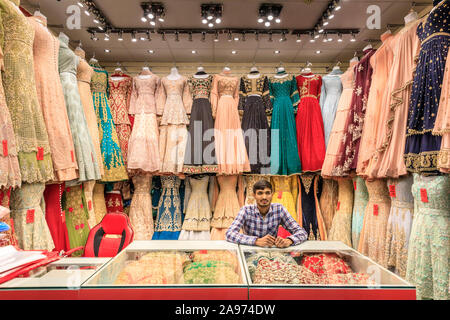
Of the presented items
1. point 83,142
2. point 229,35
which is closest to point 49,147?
point 83,142

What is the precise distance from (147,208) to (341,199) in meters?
2.44

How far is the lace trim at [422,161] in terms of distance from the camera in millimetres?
1950

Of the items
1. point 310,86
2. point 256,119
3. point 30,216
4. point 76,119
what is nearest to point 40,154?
point 30,216

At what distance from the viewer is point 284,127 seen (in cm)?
363

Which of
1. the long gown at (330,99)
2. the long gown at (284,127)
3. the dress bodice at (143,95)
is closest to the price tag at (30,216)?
the dress bodice at (143,95)

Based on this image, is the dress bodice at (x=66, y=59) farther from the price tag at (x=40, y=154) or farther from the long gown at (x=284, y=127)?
the long gown at (x=284, y=127)

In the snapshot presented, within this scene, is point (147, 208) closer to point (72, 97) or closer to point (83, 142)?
point (83, 142)

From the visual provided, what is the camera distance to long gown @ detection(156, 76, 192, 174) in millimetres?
3539

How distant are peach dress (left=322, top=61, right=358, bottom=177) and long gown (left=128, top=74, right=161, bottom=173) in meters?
1.99

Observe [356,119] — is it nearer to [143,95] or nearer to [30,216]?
[143,95]

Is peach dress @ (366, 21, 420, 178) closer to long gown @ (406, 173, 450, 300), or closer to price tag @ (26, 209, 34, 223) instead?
long gown @ (406, 173, 450, 300)

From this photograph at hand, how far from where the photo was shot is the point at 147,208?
3729 millimetres

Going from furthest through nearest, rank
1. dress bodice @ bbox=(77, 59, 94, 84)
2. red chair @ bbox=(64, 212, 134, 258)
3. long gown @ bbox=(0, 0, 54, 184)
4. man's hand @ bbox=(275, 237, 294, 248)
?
dress bodice @ bbox=(77, 59, 94, 84), red chair @ bbox=(64, 212, 134, 258), long gown @ bbox=(0, 0, 54, 184), man's hand @ bbox=(275, 237, 294, 248)

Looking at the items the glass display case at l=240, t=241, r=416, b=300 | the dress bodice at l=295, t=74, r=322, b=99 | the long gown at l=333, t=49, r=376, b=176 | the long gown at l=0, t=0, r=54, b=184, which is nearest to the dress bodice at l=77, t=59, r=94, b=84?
the long gown at l=0, t=0, r=54, b=184
